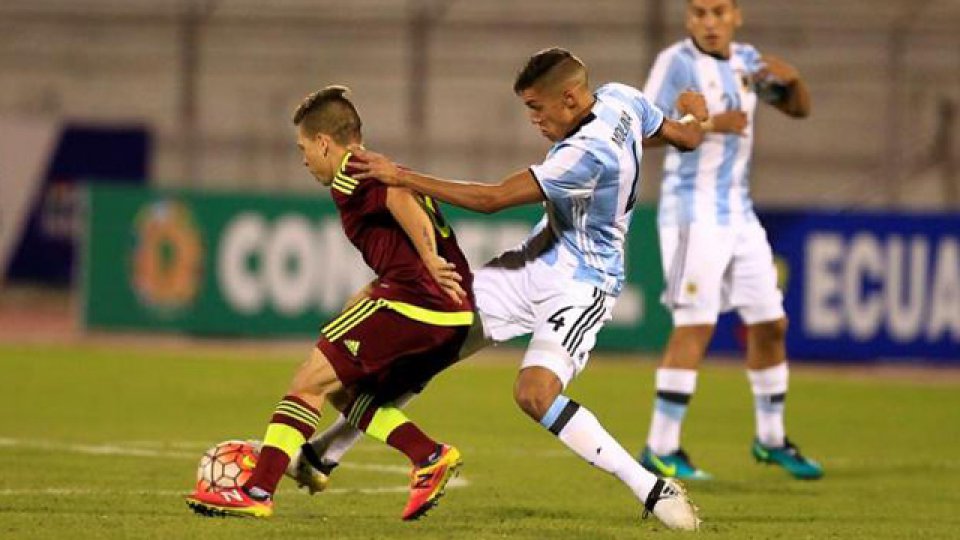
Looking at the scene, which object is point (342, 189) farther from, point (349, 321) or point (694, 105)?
point (694, 105)

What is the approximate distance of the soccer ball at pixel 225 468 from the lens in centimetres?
766

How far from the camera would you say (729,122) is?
9.46m

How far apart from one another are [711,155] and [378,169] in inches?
120

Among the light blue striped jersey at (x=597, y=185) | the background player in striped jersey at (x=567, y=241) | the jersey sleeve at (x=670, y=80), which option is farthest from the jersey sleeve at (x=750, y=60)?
the light blue striped jersey at (x=597, y=185)

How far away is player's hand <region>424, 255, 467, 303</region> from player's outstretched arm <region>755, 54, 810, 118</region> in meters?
3.05

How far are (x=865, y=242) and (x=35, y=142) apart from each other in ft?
32.3

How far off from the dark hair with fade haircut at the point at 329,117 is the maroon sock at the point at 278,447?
3.35 ft

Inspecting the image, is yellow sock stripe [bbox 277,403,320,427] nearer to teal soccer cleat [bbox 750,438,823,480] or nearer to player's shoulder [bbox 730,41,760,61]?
teal soccer cleat [bbox 750,438,823,480]

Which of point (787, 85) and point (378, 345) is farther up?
point (787, 85)

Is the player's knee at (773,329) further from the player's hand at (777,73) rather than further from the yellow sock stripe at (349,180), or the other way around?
the yellow sock stripe at (349,180)

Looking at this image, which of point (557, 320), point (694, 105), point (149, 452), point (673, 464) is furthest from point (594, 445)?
point (149, 452)

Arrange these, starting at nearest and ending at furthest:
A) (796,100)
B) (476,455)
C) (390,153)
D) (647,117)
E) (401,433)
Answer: (401,433) < (647,117) < (796,100) < (476,455) < (390,153)

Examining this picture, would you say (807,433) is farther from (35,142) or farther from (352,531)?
(35,142)

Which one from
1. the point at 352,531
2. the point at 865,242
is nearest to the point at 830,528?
the point at 352,531
